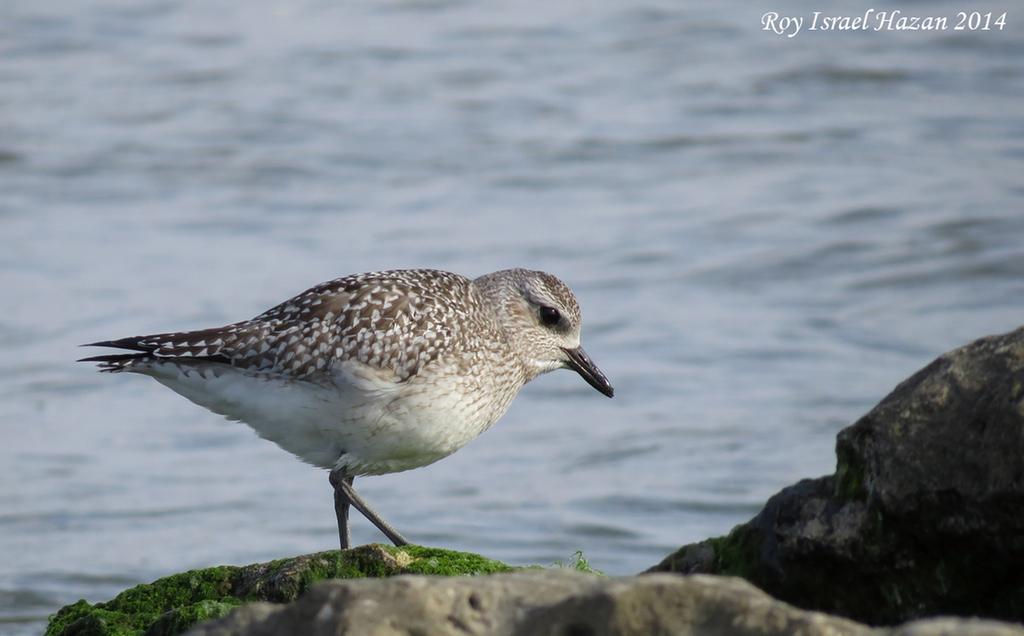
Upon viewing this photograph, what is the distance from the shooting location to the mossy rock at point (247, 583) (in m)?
6.41

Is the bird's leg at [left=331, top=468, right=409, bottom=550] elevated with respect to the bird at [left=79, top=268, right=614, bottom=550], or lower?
lower

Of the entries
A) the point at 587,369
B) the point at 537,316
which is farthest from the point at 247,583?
the point at 587,369

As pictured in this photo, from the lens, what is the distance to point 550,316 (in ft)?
30.5

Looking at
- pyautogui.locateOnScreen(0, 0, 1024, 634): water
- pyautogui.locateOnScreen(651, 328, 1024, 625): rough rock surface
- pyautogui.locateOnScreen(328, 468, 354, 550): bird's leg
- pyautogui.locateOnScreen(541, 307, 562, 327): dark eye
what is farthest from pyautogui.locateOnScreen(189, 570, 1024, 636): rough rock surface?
pyautogui.locateOnScreen(0, 0, 1024, 634): water

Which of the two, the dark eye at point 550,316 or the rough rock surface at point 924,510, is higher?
the dark eye at point 550,316

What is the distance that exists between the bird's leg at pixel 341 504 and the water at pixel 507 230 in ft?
11.0

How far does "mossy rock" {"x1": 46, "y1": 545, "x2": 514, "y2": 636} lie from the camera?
21.0ft

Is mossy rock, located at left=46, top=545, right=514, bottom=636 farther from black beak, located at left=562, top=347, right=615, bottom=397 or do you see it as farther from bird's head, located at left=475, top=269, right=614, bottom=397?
black beak, located at left=562, top=347, right=615, bottom=397

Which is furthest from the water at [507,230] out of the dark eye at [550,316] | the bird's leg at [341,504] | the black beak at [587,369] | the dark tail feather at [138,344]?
the bird's leg at [341,504]

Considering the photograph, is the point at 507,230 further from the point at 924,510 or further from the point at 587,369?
the point at 924,510

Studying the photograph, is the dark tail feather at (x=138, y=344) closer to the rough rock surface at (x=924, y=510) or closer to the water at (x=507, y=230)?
the water at (x=507, y=230)

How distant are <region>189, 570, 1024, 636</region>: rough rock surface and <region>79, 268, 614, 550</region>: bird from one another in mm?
3563

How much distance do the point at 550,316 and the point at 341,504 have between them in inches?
68.0

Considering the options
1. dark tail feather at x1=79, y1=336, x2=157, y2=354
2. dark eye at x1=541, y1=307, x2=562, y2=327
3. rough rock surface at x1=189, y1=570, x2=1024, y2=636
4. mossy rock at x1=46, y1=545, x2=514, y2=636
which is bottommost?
mossy rock at x1=46, y1=545, x2=514, y2=636
